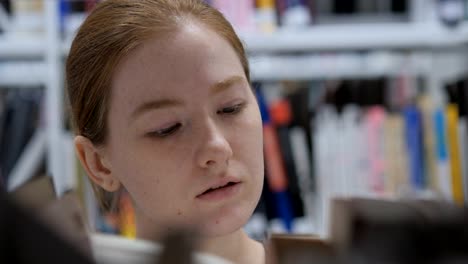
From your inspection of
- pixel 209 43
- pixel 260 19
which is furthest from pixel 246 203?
pixel 260 19

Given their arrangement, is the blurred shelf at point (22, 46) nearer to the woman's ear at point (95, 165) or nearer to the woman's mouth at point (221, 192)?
the woman's ear at point (95, 165)

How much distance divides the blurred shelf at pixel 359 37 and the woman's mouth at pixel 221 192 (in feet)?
3.80

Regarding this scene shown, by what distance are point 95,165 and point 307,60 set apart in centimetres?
129

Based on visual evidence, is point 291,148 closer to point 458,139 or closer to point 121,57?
point 458,139

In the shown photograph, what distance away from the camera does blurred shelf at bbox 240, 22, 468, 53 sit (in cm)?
177

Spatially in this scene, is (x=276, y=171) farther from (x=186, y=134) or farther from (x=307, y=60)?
(x=186, y=134)

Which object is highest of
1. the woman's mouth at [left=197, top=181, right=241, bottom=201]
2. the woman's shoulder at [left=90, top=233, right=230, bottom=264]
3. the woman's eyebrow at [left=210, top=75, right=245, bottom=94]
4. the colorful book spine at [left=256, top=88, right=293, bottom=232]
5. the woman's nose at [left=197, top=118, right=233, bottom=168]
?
the woman's eyebrow at [left=210, top=75, right=245, bottom=94]

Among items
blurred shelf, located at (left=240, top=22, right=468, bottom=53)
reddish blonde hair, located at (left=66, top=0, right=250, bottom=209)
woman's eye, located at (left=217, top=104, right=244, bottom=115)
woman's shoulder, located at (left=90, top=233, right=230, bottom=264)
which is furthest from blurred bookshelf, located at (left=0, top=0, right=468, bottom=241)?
woman's shoulder, located at (left=90, top=233, right=230, bottom=264)

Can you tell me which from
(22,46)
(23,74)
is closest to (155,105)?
(22,46)

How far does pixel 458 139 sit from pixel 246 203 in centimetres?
122

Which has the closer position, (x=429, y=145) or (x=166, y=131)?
(x=166, y=131)

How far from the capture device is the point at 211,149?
2.01 feet

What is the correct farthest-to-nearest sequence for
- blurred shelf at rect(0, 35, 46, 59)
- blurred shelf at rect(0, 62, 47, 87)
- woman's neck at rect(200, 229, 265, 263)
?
blurred shelf at rect(0, 62, 47, 87) → blurred shelf at rect(0, 35, 46, 59) → woman's neck at rect(200, 229, 265, 263)

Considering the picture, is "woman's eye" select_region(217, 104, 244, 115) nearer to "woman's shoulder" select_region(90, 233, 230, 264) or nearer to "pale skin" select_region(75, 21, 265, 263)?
"pale skin" select_region(75, 21, 265, 263)
